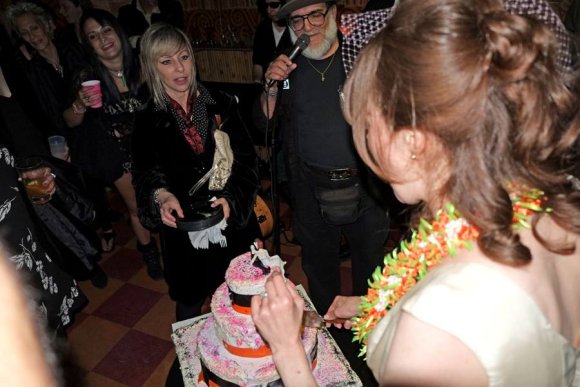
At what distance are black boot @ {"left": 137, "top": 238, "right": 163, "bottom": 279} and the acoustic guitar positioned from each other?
1199mm

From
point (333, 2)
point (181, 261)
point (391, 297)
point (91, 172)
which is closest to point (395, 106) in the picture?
point (391, 297)

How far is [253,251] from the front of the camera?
5.12 ft

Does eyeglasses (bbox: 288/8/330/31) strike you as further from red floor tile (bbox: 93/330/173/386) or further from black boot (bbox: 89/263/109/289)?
black boot (bbox: 89/263/109/289)

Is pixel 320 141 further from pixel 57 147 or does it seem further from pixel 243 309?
pixel 57 147

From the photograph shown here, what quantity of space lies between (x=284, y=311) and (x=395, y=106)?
597mm

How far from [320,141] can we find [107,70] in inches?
61.4

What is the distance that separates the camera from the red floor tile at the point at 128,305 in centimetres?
301

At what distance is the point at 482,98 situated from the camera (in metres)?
0.87

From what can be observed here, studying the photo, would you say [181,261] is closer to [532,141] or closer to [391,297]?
[391,297]

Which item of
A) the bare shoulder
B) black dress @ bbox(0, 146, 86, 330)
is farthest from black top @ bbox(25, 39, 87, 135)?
the bare shoulder

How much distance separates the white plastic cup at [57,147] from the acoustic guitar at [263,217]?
1.11m

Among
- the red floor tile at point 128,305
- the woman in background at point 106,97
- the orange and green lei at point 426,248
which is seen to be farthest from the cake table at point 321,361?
the woman in background at point 106,97

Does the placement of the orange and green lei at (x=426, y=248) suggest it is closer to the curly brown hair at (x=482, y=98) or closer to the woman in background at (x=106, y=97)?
the curly brown hair at (x=482, y=98)

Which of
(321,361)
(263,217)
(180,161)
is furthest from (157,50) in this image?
(321,361)
